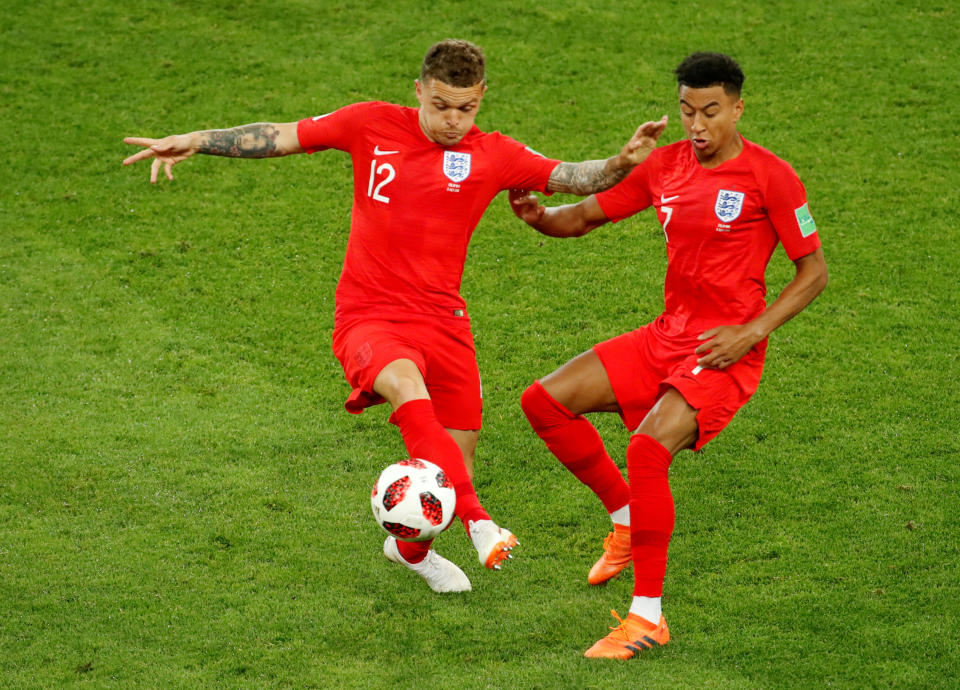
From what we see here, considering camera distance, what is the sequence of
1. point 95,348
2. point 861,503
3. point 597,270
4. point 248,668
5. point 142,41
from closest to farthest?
point 248,668, point 861,503, point 95,348, point 597,270, point 142,41

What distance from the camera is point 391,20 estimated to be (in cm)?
1301

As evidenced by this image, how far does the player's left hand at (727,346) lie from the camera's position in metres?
5.57

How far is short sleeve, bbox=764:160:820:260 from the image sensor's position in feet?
18.2

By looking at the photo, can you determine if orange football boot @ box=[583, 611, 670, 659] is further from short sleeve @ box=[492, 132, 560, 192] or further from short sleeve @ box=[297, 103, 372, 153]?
short sleeve @ box=[297, 103, 372, 153]

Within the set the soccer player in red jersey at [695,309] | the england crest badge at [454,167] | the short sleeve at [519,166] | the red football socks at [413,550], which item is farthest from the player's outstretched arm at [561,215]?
A: the red football socks at [413,550]

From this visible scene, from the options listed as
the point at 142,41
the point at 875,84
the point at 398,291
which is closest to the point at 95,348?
the point at 398,291

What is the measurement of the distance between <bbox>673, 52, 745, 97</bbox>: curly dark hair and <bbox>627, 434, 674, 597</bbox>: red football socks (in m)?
1.66

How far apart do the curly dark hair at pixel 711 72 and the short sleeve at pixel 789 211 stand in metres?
0.44

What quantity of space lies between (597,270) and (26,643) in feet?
17.6

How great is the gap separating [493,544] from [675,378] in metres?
1.23

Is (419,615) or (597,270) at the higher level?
(597,270)

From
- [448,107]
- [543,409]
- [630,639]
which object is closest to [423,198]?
[448,107]

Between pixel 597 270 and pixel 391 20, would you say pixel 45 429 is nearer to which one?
pixel 597 270

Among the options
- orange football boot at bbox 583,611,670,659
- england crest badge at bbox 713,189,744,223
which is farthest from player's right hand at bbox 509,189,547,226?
orange football boot at bbox 583,611,670,659
